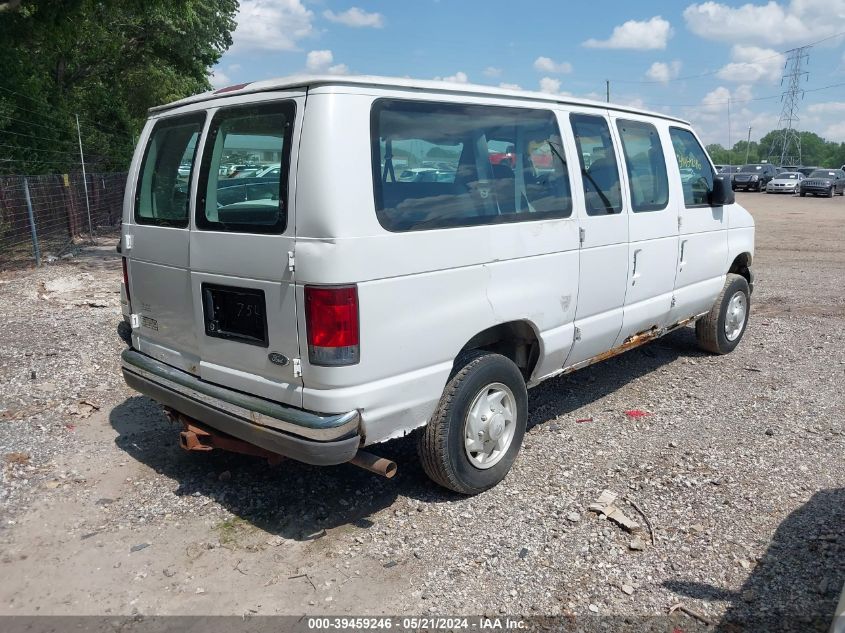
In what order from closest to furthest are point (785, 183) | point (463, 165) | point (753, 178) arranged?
point (463, 165)
point (785, 183)
point (753, 178)

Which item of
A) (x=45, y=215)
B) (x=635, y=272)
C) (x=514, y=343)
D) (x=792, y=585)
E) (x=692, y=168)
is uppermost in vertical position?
(x=692, y=168)

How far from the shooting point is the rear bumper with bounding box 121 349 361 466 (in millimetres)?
3295

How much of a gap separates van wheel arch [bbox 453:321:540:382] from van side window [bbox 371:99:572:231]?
2.16ft

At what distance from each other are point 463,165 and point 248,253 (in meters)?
1.28

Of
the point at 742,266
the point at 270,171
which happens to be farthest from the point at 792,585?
the point at 742,266

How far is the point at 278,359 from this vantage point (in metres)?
3.45

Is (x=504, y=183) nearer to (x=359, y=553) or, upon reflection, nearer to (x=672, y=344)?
(x=359, y=553)

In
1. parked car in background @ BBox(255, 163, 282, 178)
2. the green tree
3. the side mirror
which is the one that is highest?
the green tree

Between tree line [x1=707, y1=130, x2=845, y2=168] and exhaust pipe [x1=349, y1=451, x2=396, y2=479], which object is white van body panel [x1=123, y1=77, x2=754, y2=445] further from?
tree line [x1=707, y1=130, x2=845, y2=168]

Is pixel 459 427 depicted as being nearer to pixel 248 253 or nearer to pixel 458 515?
pixel 458 515

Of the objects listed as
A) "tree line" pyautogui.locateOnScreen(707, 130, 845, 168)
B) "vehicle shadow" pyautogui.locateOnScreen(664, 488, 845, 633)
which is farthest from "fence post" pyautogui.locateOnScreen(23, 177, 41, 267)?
"tree line" pyautogui.locateOnScreen(707, 130, 845, 168)

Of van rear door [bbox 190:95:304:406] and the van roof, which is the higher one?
the van roof

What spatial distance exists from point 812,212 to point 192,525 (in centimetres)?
2774

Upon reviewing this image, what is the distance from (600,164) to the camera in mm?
4797
